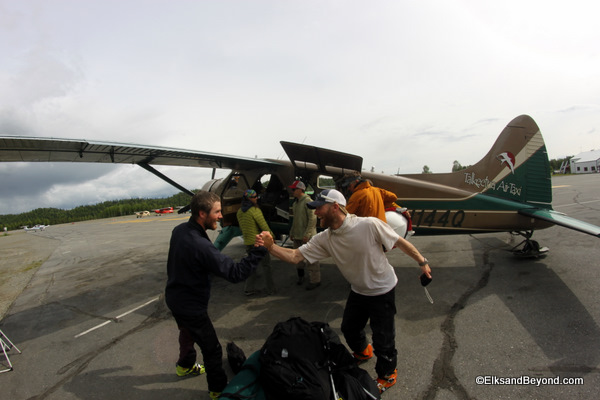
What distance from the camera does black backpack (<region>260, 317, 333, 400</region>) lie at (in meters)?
1.99

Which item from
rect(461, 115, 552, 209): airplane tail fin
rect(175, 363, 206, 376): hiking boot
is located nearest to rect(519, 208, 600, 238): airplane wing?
rect(461, 115, 552, 209): airplane tail fin

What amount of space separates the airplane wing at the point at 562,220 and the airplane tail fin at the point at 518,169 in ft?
1.31

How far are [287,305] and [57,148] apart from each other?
4.52 metres

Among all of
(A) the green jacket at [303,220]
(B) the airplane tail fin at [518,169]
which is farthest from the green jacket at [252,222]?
(B) the airplane tail fin at [518,169]

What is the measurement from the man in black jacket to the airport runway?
655 millimetres

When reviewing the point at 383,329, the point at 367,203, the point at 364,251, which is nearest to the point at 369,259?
the point at 364,251

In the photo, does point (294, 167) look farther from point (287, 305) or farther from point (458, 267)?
point (458, 267)

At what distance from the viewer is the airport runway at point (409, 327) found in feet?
8.43

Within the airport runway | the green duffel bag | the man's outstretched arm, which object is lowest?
the airport runway

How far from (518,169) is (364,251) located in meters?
4.99

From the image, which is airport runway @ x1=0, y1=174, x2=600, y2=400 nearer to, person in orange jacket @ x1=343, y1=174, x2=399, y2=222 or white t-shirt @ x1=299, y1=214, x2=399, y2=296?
white t-shirt @ x1=299, y1=214, x2=399, y2=296

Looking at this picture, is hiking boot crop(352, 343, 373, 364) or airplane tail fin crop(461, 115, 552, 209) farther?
airplane tail fin crop(461, 115, 552, 209)

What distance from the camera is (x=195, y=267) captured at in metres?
2.28

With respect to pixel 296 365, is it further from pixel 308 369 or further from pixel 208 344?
pixel 208 344
